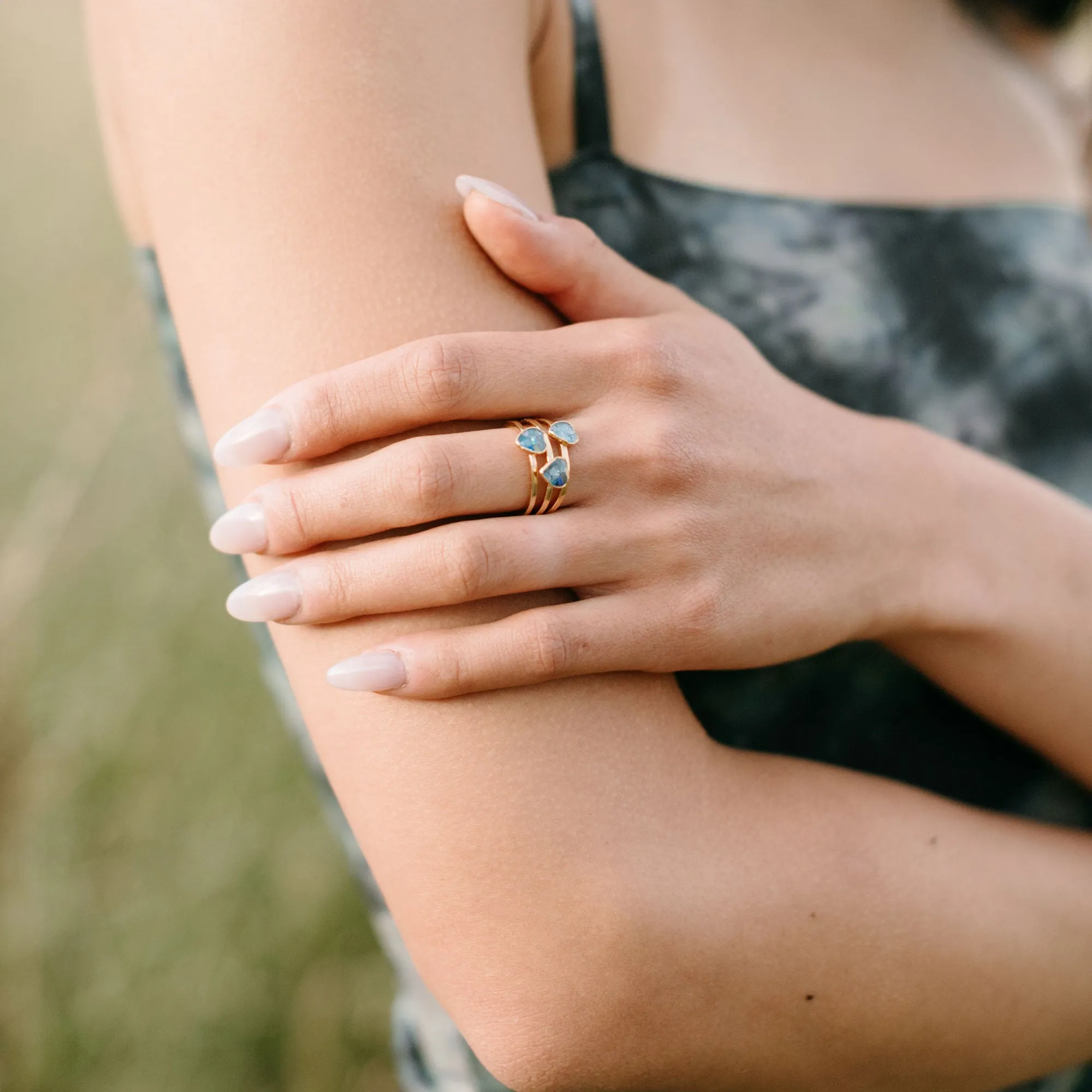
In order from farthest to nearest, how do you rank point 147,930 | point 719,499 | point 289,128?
point 147,930, point 719,499, point 289,128

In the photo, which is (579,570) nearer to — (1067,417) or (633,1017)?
(633,1017)

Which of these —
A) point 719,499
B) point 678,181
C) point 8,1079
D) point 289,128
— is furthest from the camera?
point 8,1079

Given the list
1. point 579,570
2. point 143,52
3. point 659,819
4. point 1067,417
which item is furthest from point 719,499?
point 1067,417

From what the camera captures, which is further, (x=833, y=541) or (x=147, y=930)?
(x=147, y=930)

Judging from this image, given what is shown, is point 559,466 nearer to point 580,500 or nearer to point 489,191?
point 580,500

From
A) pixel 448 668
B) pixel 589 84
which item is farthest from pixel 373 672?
pixel 589 84

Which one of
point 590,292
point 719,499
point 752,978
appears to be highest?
point 590,292

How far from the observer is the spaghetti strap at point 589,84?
0.83m

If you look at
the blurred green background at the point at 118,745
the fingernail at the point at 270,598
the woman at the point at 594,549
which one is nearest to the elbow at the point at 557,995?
the woman at the point at 594,549

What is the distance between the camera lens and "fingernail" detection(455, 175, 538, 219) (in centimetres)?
63

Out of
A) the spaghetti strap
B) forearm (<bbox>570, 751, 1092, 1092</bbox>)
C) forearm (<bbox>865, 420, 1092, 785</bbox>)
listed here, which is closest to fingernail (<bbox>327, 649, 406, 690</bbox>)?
forearm (<bbox>570, 751, 1092, 1092</bbox>)

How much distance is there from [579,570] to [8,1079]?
196 centimetres

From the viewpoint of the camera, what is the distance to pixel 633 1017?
62 centimetres

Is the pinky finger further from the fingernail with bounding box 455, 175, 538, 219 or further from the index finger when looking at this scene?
the fingernail with bounding box 455, 175, 538, 219
